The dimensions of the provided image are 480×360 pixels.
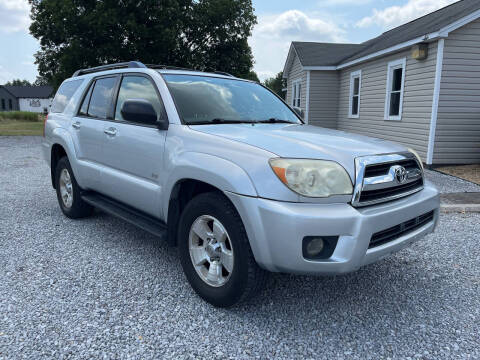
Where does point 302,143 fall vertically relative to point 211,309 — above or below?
above

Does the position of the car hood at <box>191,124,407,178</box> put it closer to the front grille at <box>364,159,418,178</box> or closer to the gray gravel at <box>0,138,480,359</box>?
the front grille at <box>364,159,418,178</box>

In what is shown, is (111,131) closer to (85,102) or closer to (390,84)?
(85,102)

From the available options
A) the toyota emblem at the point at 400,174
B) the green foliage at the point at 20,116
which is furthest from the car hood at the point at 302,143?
the green foliage at the point at 20,116

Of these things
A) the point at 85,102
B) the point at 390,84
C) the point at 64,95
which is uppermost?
the point at 390,84

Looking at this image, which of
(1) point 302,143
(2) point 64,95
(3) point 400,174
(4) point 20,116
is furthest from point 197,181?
(4) point 20,116

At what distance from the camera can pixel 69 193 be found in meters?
5.09

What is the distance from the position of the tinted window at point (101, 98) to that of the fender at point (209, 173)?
157 centimetres

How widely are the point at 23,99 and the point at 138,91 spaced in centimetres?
8973

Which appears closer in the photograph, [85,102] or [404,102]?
[85,102]

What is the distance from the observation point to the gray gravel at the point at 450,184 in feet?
23.2

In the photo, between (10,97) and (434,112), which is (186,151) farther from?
(10,97)

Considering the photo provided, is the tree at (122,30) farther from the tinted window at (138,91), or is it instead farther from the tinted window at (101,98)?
the tinted window at (138,91)

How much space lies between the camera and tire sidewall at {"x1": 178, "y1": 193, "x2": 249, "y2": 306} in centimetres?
257

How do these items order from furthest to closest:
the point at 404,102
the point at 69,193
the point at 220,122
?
the point at 404,102 < the point at 69,193 < the point at 220,122
